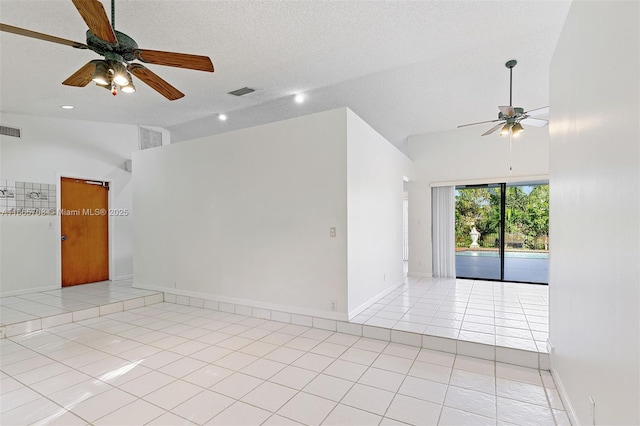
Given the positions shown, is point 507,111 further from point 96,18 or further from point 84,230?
point 84,230

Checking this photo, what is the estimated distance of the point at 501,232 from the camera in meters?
6.25

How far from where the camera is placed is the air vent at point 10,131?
4.91 m

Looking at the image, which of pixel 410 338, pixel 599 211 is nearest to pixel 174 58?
pixel 599 211

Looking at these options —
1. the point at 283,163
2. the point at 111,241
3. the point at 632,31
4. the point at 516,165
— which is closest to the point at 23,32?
the point at 283,163

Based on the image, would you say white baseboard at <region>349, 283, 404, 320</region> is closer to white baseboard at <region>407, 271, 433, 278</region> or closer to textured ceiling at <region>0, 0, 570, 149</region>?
white baseboard at <region>407, 271, 433, 278</region>

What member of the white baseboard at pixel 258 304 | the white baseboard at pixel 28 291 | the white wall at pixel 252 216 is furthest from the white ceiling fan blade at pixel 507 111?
the white baseboard at pixel 28 291

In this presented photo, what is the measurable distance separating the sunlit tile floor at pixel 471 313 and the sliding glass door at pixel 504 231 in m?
0.70

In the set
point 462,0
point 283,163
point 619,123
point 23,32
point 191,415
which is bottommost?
point 191,415

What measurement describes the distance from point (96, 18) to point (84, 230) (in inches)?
215

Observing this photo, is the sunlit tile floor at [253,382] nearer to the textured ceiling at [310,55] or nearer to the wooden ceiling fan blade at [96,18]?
the wooden ceiling fan blade at [96,18]

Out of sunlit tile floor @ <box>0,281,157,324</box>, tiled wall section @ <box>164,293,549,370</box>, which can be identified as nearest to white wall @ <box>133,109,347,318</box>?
tiled wall section @ <box>164,293,549,370</box>

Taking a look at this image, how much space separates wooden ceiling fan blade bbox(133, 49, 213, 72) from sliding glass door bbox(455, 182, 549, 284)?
5818mm

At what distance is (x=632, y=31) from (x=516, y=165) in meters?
5.36

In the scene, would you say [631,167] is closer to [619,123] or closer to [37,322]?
[619,123]
